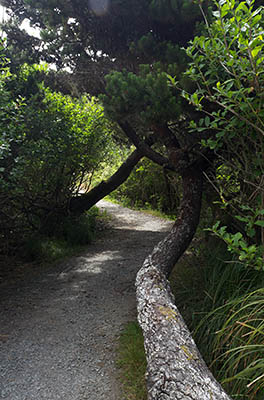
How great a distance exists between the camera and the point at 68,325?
318cm

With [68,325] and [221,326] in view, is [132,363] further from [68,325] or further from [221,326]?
[68,325]

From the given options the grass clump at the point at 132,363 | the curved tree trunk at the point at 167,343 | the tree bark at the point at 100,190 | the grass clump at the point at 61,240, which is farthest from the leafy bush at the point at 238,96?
the tree bark at the point at 100,190

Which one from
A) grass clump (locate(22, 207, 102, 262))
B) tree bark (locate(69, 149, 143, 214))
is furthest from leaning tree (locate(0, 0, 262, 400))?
grass clump (locate(22, 207, 102, 262))

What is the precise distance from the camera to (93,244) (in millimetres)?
6117

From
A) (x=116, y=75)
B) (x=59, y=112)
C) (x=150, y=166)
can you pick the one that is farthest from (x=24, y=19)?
(x=150, y=166)

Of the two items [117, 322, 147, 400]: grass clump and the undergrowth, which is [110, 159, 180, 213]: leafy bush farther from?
[117, 322, 147, 400]: grass clump

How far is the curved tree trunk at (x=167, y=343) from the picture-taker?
5.70 ft

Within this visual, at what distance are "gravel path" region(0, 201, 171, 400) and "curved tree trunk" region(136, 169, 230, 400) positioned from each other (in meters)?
0.50

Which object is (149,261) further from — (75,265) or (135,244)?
(135,244)

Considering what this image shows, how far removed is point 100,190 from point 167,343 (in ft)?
16.2

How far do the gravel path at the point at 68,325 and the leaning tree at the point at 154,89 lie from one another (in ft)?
1.81

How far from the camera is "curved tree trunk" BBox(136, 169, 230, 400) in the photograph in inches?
68.4

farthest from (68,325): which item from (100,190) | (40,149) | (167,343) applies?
(100,190)

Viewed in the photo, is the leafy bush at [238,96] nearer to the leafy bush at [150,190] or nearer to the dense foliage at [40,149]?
the dense foliage at [40,149]
